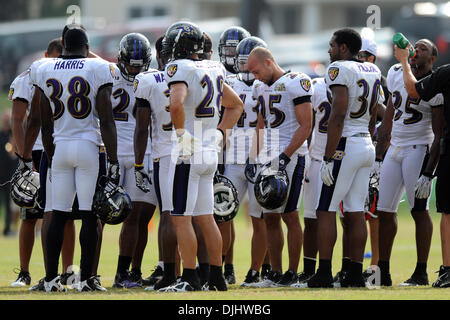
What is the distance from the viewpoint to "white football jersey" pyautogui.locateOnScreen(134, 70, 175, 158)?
9.04 m

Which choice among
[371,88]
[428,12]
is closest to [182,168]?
[371,88]

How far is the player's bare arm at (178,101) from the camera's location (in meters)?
8.19

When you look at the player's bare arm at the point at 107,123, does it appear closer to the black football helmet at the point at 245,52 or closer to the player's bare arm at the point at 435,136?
the black football helmet at the point at 245,52

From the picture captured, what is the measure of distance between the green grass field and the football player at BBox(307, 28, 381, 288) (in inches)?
16.9

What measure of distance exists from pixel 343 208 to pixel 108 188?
83.6 inches

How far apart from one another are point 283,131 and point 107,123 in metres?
1.77

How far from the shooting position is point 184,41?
8453 millimetres

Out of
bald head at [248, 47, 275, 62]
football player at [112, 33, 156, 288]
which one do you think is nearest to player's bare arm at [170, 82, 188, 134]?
bald head at [248, 47, 275, 62]

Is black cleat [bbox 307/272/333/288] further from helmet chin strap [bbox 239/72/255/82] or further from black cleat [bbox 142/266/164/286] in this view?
helmet chin strap [bbox 239/72/255/82]

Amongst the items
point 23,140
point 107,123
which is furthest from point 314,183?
point 23,140

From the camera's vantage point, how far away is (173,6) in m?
38.9

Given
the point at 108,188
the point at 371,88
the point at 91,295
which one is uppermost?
the point at 371,88

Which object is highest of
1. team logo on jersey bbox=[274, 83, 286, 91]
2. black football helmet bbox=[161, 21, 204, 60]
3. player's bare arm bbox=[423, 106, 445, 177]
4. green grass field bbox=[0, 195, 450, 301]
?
black football helmet bbox=[161, 21, 204, 60]
